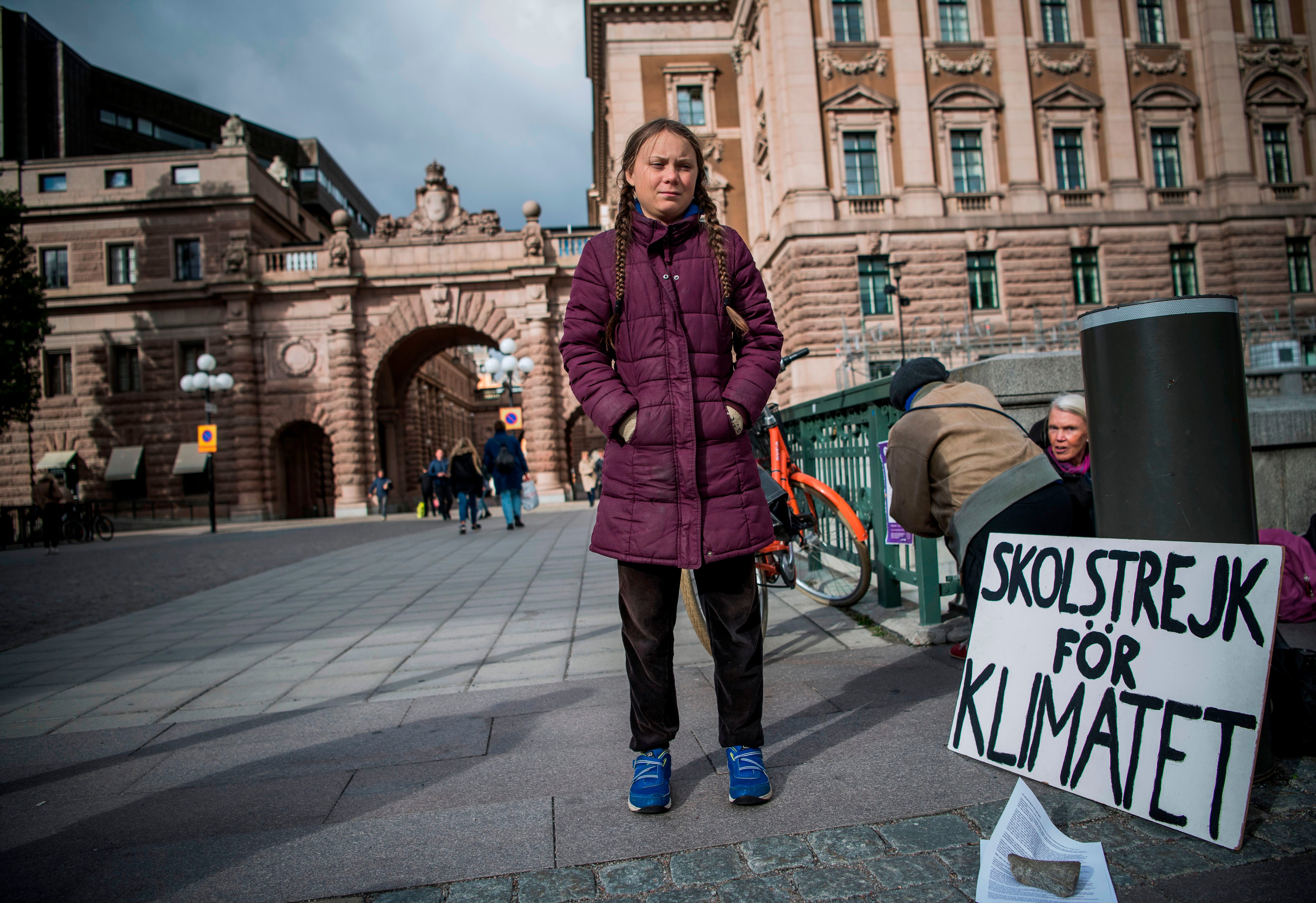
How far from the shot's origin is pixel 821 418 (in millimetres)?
6027

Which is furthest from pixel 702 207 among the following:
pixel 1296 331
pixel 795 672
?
pixel 1296 331

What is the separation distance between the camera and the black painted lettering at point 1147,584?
231 cm

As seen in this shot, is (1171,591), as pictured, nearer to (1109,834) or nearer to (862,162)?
(1109,834)

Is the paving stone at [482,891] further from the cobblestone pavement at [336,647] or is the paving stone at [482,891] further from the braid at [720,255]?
the cobblestone pavement at [336,647]

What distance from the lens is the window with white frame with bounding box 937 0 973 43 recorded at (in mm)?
25203

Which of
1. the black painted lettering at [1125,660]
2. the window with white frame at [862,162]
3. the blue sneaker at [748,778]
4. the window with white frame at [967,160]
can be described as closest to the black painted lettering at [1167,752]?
the black painted lettering at [1125,660]

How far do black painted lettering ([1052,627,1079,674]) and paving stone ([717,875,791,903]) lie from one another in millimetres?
1094

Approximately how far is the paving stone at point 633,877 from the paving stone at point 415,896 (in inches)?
15.8

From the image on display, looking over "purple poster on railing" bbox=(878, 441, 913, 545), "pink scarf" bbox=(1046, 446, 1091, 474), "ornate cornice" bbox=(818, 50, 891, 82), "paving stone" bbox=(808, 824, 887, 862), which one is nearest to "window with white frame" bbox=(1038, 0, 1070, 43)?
"ornate cornice" bbox=(818, 50, 891, 82)

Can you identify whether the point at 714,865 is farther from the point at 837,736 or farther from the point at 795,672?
the point at 795,672

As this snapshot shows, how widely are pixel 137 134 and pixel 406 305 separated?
33.1 m

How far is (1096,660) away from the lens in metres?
2.39

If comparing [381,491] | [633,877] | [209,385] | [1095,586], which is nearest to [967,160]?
[381,491]

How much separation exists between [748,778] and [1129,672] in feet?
3.71
